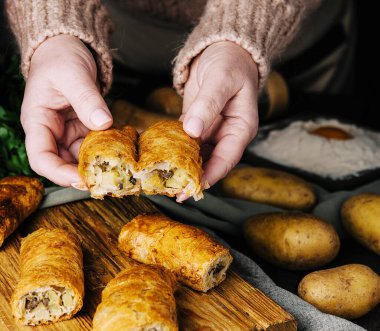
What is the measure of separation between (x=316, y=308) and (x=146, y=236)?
24.3 inches

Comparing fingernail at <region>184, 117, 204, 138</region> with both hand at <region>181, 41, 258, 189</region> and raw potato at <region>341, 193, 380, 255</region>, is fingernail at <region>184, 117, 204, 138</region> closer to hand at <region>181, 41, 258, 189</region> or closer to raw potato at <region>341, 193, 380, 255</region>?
hand at <region>181, 41, 258, 189</region>

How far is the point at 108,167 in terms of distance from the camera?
2168mm

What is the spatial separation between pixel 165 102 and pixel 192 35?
1.03 metres

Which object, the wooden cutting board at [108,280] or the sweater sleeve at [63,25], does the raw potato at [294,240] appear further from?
the sweater sleeve at [63,25]

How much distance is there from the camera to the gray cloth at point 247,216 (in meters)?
2.16

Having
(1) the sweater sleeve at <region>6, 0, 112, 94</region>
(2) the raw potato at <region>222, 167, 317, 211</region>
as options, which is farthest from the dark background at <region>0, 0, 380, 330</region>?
(1) the sweater sleeve at <region>6, 0, 112, 94</region>

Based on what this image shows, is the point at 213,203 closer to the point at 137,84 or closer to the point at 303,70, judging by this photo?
the point at 137,84

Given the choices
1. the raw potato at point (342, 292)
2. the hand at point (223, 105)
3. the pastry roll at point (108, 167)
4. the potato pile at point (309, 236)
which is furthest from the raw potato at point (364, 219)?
the pastry roll at point (108, 167)

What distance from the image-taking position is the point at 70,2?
2592 millimetres

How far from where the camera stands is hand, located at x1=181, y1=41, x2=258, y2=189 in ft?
7.29

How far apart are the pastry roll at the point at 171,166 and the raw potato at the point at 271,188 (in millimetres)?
830

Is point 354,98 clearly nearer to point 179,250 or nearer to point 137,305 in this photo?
point 179,250

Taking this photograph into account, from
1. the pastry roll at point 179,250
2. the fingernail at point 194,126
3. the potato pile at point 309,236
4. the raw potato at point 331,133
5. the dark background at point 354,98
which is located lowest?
the dark background at point 354,98

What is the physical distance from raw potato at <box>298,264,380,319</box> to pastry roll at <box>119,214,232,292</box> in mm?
349
